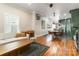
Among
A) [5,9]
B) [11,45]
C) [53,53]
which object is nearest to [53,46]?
[53,53]

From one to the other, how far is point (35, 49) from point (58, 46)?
20.0 inches

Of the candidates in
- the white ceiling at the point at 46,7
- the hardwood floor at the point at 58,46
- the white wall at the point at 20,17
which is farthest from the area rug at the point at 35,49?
the white ceiling at the point at 46,7

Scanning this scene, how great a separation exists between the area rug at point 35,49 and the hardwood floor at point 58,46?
0.09m

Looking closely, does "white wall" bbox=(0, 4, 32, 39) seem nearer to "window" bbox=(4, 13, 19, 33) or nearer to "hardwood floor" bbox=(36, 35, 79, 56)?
"window" bbox=(4, 13, 19, 33)

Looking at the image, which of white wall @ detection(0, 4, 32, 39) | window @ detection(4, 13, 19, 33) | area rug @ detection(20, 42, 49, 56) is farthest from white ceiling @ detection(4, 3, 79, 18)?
area rug @ detection(20, 42, 49, 56)

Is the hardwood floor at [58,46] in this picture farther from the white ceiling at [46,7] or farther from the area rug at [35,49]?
the white ceiling at [46,7]

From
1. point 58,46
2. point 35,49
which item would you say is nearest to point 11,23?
point 35,49

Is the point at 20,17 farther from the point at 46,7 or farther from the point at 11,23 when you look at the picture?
the point at 46,7

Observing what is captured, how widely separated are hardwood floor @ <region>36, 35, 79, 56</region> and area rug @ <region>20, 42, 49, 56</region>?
0.09 m

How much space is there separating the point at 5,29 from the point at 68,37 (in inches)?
51.5

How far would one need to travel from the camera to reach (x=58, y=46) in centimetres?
256

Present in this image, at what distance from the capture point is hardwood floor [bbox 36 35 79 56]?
246 cm

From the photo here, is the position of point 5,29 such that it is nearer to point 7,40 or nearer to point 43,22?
point 7,40

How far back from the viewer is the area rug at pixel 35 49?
2.48 meters
